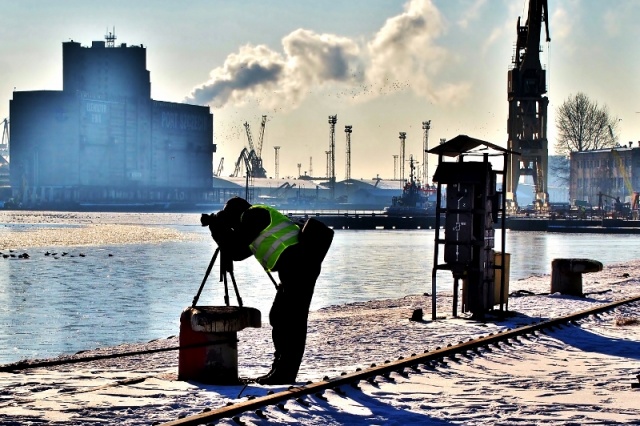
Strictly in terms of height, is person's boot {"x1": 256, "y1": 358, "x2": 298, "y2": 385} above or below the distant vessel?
below

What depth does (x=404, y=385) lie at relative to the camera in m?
11.3

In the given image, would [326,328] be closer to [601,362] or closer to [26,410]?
[601,362]

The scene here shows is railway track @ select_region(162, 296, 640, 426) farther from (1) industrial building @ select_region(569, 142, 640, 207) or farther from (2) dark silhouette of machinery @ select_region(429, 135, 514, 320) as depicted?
(1) industrial building @ select_region(569, 142, 640, 207)

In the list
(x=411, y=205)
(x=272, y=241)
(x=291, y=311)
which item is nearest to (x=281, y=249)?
(x=272, y=241)

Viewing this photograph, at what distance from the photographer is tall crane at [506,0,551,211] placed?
4584 inches

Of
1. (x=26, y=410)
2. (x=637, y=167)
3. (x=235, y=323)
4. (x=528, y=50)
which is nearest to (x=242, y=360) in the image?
(x=235, y=323)

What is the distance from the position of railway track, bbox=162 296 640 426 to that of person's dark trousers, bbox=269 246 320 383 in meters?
0.55

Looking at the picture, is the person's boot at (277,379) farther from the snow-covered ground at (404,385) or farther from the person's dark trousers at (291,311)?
the snow-covered ground at (404,385)

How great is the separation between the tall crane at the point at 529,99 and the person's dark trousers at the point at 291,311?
107 m

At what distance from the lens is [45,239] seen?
280ft

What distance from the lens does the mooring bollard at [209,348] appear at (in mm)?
11477

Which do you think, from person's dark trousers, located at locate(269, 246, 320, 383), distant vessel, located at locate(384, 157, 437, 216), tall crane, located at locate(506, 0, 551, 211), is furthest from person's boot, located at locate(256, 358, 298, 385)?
distant vessel, located at locate(384, 157, 437, 216)

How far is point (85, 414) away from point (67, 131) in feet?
625

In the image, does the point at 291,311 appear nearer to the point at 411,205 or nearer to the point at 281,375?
the point at 281,375
